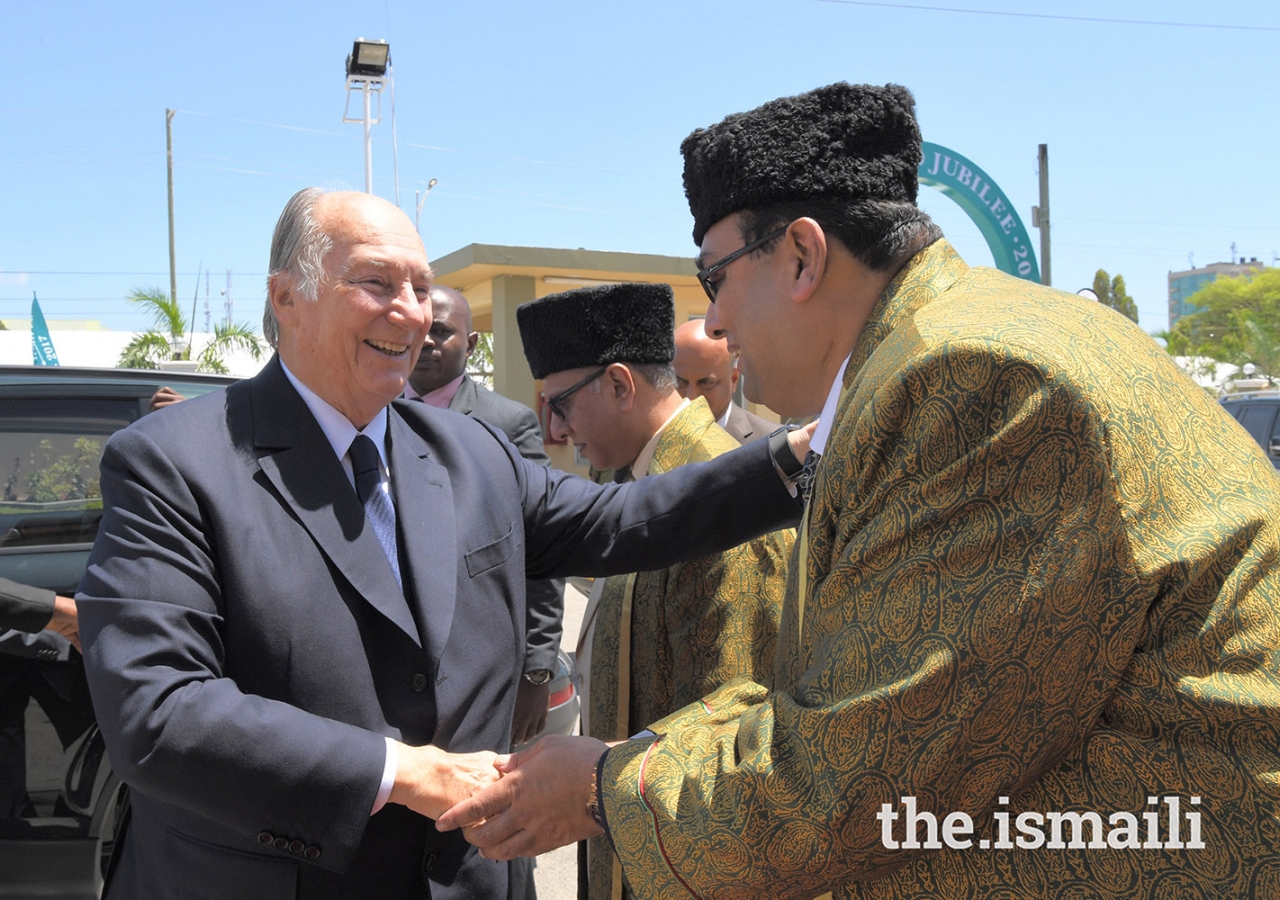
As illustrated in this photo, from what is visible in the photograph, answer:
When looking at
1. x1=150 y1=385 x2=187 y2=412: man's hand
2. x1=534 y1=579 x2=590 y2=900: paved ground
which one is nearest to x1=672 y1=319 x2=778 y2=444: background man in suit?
x1=534 y1=579 x2=590 y2=900: paved ground

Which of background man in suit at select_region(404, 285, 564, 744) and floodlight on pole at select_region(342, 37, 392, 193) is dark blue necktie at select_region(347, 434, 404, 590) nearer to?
background man in suit at select_region(404, 285, 564, 744)

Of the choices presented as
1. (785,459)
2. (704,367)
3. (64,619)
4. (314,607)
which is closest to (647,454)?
(785,459)

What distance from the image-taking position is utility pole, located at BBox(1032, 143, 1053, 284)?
13.7 meters

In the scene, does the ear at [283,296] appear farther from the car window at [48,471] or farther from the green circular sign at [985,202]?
Answer: the green circular sign at [985,202]

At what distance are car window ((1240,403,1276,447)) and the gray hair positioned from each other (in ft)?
45.9

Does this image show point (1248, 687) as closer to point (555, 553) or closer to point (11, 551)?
point (555, 553)

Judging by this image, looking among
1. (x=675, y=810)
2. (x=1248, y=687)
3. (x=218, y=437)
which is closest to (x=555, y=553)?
(x=218, y=437)

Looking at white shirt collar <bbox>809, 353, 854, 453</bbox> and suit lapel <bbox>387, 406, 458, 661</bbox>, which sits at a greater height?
white shirt collar <bbox>809, 353, 854, 453</bbox>

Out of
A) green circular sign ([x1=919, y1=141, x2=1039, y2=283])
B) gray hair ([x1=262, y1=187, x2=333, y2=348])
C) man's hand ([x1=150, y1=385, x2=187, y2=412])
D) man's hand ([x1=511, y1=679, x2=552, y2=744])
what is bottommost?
man's hand ([x1=511, y1=679, x2=552, y2=744])

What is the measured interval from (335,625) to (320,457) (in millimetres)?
346

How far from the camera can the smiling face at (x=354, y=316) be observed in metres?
2.12

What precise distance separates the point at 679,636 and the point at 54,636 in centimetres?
200

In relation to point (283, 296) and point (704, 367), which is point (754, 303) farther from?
point (704, 367)

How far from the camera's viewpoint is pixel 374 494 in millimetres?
2105
